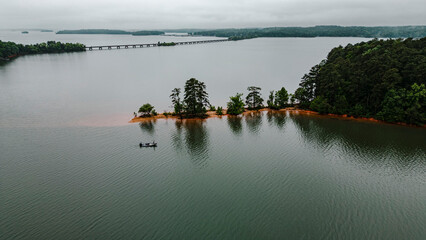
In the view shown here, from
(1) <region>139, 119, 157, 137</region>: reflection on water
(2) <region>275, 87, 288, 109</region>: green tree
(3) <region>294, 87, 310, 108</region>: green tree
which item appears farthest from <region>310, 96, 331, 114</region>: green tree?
(1) <region>139, 119, 157, 137</region>: reflection on water

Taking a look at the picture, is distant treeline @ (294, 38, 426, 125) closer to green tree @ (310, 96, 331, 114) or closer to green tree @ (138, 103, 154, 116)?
green tree @ (310, 96, 331, 114)

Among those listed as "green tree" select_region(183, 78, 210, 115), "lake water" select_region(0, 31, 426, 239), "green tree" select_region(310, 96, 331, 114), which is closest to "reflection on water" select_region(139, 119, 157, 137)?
"lake water" select_region(0, 31, 426, 239)

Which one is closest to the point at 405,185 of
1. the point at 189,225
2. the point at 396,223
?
the point at 396,223

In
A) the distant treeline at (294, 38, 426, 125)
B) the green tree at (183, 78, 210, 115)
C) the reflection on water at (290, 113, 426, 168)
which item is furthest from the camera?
the green tree at (183, 78, 210, 115)

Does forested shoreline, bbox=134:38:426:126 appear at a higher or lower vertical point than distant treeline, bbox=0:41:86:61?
lower

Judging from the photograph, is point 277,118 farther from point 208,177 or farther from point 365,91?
point 208,177

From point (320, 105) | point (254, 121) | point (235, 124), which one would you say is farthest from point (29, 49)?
point (320, 105)

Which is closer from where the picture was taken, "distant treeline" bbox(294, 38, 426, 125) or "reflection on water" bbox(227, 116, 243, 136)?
"distant treeline" bbox(294, 38, 426, 125)

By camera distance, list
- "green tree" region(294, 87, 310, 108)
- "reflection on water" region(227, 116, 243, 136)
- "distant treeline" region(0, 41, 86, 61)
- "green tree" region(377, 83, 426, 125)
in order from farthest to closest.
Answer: "distant treeline" region(0, 41, 86, 61)
"green tree" region(294, 87, 310, 108)
"reflection on water" region(227, 116, 243, 136)
"green tree" region(377, 83, 426, 125)

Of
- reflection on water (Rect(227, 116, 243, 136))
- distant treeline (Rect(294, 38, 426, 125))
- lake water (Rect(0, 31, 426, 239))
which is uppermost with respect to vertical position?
distant treeline (Rect(294, 38, 426, 125))
